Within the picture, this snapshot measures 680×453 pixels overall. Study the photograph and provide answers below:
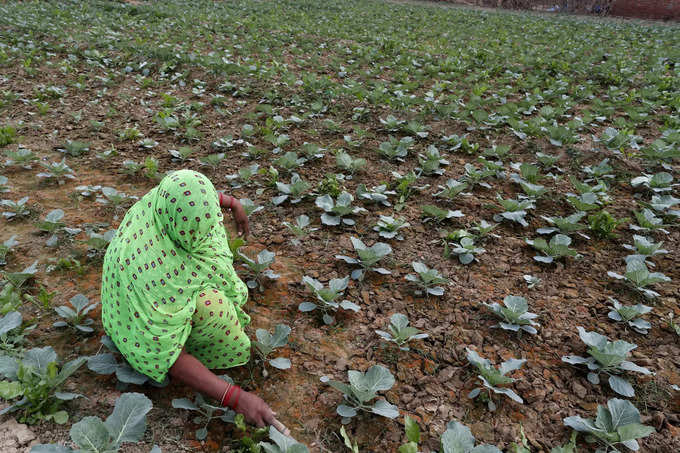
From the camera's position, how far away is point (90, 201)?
3.71m

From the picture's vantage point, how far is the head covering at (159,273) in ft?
5.95

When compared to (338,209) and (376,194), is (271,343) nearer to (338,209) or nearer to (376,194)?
(338,209)

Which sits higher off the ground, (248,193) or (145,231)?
(145,231)

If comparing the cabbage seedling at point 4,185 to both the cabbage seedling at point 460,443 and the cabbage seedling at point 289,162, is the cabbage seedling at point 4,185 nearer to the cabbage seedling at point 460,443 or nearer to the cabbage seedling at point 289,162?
the cabbage seedling at point 289,162

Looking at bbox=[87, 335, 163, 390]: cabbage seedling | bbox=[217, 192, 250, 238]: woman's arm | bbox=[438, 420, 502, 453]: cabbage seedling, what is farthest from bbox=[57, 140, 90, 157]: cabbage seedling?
bbox=[438, 420, 502, 453]: cabbage seedling

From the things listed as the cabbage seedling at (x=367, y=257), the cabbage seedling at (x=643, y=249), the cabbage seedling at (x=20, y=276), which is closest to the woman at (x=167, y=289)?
the cabbage seedling at (x=20, y=276)

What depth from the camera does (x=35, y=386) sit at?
1.88 meters

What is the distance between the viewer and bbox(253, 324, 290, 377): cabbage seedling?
2164 mm

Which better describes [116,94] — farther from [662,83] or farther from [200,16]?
[662,83]

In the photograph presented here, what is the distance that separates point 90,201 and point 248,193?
1.42 meters

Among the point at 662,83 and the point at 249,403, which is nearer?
the point at 249,403

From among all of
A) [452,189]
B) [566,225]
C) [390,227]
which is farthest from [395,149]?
[566,225]

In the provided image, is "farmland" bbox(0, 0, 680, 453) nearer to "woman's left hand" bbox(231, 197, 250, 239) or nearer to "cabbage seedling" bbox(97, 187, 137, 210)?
"cabbage seedling" bbox(97, 187, 137, 210)

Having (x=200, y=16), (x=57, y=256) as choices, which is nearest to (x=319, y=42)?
(x=200, y=16)
